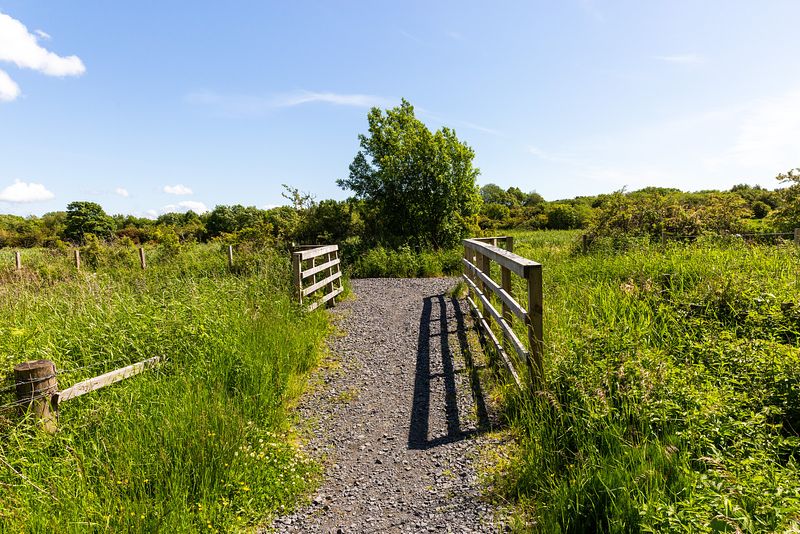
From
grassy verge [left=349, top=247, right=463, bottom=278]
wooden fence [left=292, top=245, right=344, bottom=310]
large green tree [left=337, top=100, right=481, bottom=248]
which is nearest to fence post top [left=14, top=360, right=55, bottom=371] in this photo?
wooden fence [left=292, top=245, right=344, bottom=310]

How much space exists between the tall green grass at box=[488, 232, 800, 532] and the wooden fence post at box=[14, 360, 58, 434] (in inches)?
131

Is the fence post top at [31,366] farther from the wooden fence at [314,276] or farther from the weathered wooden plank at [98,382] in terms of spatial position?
the wooden fence at [314,276]

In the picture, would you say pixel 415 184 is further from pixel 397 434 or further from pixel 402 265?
pixel 397 434

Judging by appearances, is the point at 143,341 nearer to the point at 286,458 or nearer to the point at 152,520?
the point at 286,458

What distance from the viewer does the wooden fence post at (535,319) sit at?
3775 mm

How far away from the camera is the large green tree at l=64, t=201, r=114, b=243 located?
55062 millimetres

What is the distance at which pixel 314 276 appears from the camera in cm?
884

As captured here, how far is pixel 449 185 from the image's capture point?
1827 cm

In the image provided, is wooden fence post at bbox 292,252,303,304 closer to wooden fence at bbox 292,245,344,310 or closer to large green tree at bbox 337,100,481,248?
wooden fence at bbox 292,245,344,310

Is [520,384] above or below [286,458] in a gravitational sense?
above

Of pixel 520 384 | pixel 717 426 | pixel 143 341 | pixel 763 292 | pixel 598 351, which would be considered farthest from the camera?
pixel 763 292

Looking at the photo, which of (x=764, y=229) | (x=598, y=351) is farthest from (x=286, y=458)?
(x=764, y=229)

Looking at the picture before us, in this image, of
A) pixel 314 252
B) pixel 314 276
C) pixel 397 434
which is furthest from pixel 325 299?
pixel 397 434

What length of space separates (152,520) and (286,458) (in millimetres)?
1119
